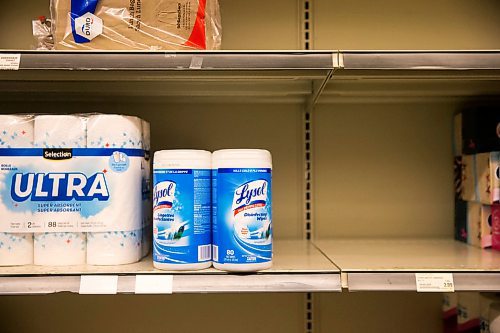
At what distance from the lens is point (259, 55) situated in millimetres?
1138

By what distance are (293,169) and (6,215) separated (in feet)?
2.90

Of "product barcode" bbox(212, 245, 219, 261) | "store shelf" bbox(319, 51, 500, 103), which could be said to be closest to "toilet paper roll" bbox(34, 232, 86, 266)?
"product barcode" bbox(212, 245, 219, 261)

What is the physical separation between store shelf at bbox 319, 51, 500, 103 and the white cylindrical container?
421 mm

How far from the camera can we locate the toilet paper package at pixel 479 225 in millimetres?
1429

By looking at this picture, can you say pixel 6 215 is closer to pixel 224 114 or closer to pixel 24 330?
pixel 24 330

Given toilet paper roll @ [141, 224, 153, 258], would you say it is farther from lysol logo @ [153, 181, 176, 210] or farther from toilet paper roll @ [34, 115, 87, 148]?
toilet paper roll @ [34, 115, 87, 148]

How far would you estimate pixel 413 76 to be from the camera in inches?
52.2

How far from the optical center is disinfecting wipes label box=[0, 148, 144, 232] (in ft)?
3.84

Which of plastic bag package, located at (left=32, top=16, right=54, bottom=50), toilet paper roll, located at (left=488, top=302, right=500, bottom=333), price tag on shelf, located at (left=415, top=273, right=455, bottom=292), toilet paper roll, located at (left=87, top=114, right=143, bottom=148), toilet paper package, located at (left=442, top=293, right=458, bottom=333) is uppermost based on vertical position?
plastic bag package, located at (left=32, top=16, right=54, bottom=50)

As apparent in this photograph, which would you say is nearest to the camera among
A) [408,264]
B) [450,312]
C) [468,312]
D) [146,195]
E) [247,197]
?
[247,197]

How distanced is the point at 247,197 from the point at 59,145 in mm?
485

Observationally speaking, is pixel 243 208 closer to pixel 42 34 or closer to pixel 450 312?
pixel 42 34

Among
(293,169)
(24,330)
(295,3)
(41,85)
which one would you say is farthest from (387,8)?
(24,330)

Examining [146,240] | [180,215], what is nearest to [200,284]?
[180,215]
